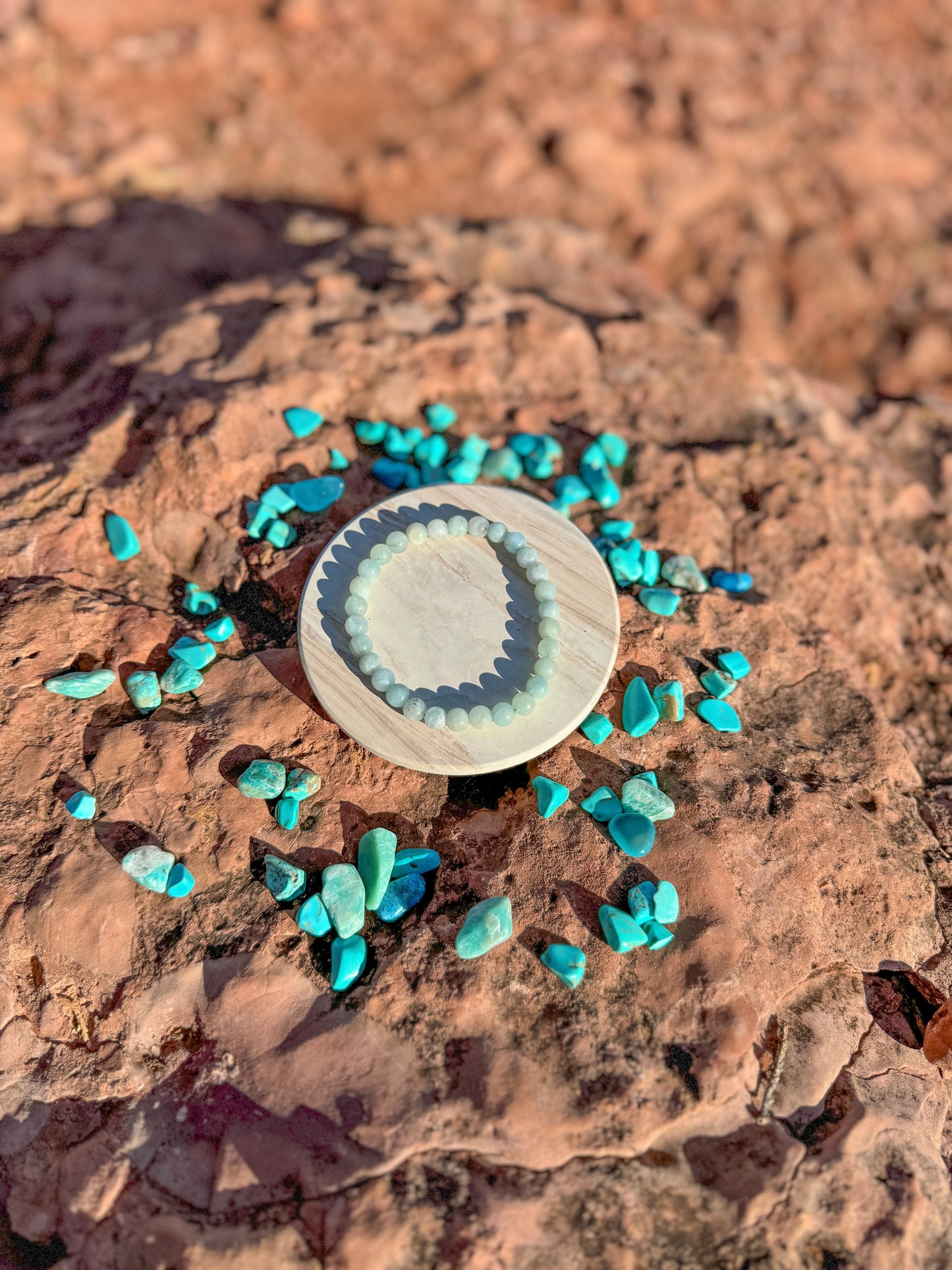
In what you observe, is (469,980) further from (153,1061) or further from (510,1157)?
(153,1061)

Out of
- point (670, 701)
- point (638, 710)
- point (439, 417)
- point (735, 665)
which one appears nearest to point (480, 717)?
point (638, 710)

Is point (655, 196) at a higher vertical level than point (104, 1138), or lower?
higher

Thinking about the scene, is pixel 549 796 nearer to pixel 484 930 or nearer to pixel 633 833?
pixel 633 833

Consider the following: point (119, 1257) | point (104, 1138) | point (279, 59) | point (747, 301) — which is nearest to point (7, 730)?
point (104, 1138)

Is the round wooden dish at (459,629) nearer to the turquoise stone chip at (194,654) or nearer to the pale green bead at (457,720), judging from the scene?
the pale green bead at (457,720)

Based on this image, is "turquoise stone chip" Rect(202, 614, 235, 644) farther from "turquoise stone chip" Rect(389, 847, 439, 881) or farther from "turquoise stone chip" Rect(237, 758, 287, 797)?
"turquoise stone chip" Rect(389, 847, 439, 881)

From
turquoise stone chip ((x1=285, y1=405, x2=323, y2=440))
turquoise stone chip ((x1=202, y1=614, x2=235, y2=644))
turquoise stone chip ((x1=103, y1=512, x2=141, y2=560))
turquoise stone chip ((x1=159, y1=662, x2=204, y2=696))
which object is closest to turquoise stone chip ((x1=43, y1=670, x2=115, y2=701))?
turquoise stone chip ((x1=159, y1=662, x2=204, y2=696))

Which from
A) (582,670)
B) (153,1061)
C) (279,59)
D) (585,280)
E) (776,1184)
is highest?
(279,59)

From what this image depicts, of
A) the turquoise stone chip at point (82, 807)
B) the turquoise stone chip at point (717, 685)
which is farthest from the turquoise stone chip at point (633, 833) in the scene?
the turquoise stone chip at point (82, 807)
